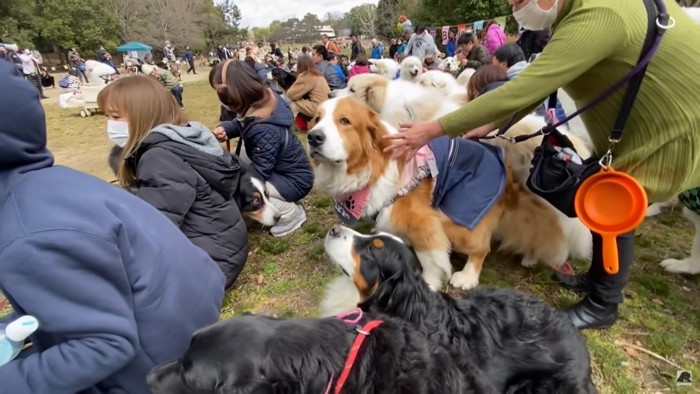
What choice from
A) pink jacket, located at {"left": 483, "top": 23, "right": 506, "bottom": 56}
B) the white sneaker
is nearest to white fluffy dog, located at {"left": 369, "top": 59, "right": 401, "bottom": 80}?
pink jacket, located at {"left": 483, "top": 23, "right": 506, "bottom": 56}

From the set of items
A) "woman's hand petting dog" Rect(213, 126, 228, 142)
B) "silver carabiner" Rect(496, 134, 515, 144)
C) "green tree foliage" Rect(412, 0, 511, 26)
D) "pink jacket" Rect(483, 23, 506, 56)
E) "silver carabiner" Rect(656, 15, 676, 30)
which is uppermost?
"green tree foliage" Rect(412, 0, 511, 26)

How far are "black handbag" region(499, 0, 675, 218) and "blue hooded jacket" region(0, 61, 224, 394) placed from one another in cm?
200

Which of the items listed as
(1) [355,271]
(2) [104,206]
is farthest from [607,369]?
(2) [104,206]

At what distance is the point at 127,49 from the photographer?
37.2 metres

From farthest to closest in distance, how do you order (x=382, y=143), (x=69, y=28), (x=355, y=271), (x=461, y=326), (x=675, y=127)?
(x=69, y=28) < (x=382, y=143) < (x=355, y=271) < (x=461, y=326) < (x=675, y=127)

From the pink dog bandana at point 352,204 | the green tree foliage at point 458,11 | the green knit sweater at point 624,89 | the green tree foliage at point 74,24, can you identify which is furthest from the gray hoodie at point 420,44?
the green tree foliage at point 74,24

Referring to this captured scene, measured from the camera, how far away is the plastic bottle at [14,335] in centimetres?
119

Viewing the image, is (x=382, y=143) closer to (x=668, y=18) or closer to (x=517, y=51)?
(x=668, y=18)

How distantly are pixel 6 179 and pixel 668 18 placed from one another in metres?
2.52

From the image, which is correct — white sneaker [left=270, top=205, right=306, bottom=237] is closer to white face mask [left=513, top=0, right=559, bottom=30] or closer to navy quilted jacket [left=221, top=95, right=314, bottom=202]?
navy quilted jacket [left=221, top=95, right=314, bottom=202]

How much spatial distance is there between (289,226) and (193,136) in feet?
4.98

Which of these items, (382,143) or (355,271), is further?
(382,143)

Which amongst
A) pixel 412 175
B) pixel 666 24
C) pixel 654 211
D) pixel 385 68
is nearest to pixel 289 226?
pixel 412 175

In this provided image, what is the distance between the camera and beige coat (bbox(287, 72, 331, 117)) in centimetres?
661
